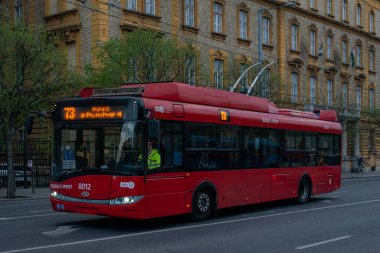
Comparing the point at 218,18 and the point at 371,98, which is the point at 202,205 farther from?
the point at 371,98

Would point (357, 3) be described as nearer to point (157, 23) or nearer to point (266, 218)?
point (157, 23)

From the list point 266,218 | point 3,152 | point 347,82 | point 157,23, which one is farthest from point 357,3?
point 266,218

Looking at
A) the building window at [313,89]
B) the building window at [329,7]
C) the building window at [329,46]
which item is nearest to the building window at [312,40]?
the building window at [313,89]

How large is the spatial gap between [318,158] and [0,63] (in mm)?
12337

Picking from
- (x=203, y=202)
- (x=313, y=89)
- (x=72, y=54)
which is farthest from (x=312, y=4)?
(x=203, y=202)

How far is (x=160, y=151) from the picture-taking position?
42.5ft

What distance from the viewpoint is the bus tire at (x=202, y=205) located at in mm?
14242

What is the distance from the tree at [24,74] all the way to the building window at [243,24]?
19638 mm

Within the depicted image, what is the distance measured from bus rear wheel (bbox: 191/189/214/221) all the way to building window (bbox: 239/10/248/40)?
28079 millimetres

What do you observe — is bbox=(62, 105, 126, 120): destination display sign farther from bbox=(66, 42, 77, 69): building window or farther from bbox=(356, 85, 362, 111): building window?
bbox=(356, 85, 362, 111): building window

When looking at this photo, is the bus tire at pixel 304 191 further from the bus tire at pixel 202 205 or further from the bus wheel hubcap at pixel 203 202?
the bus wheel hubcap at pixel 203 202

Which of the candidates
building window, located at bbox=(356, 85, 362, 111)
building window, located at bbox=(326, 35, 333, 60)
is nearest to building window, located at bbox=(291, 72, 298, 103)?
building window, located at bbox=(326, 35, 333, 60)

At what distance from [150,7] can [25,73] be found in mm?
12652

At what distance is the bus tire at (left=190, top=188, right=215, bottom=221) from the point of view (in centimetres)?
1424
